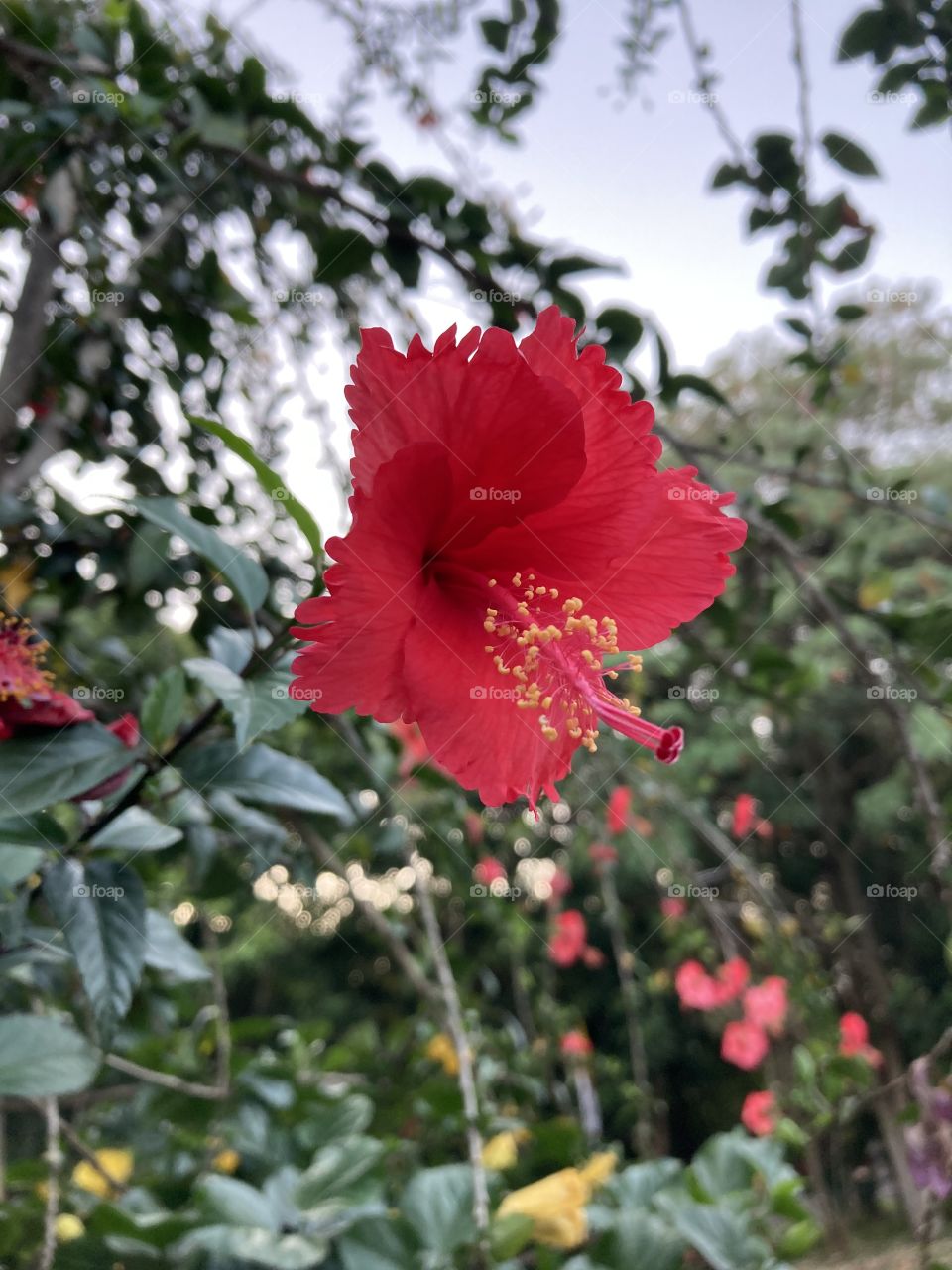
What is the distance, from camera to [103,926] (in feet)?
1.89

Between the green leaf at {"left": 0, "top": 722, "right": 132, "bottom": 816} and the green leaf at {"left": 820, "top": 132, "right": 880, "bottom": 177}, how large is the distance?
1040mm

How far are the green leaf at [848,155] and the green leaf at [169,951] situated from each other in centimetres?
112

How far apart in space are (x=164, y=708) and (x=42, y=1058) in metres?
0.32

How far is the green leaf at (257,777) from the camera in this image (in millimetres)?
612

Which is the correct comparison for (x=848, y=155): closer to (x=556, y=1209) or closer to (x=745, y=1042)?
(x=556, y=1209)

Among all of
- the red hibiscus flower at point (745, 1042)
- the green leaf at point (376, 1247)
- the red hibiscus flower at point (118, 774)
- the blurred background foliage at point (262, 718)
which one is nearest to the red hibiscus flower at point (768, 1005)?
the red hibiscus flower at point (745, 1042)

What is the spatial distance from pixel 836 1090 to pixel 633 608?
3.64ft

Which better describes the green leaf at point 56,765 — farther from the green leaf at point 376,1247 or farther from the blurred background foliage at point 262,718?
the green leaf at point 376,1247

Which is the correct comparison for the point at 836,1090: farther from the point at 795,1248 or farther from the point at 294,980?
the point at 294,980

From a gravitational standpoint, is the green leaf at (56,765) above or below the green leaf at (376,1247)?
above

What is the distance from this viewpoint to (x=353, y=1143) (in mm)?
914

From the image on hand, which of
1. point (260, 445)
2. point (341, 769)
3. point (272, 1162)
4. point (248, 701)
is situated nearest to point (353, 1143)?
point (272, 1162)

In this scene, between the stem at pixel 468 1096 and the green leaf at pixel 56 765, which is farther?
the stem at pixel 468 1096

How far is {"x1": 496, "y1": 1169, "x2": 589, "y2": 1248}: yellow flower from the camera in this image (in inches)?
37.7
